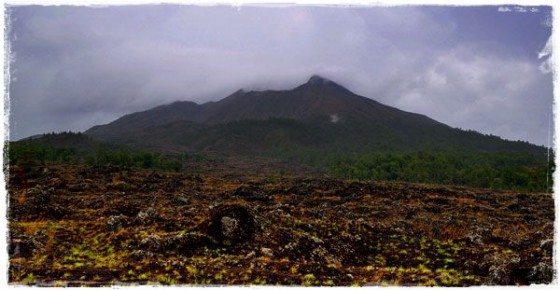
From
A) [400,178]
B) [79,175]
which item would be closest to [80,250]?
[79,175]

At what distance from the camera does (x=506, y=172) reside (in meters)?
106

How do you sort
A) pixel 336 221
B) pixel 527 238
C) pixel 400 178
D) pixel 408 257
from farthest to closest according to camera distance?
pixel 400 178, pixel 336 221, pixel 527 238, pixel 408 257

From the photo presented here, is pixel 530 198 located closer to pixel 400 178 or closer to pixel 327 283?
pixel 400 178

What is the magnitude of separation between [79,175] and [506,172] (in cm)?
9718

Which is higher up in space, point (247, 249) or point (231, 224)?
point (231, 224)

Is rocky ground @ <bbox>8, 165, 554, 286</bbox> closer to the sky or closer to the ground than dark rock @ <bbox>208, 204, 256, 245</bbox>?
closer to the ground

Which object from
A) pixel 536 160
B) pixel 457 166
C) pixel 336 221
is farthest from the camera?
pixel 536 160

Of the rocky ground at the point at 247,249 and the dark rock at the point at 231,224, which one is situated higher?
the dark rock at the point at 231,224

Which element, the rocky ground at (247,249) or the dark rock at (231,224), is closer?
the rocky ground at (247,249)

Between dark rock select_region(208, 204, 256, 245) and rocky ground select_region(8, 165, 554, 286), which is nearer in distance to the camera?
rocky ground select_region(8, 165, 554, 286)

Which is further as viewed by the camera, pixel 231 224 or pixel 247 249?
pixel 231 224

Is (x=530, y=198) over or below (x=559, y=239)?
below

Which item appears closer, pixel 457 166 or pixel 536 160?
pixel 457 166

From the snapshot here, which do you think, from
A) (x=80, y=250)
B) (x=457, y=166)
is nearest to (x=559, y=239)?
(x=80, y=250)
